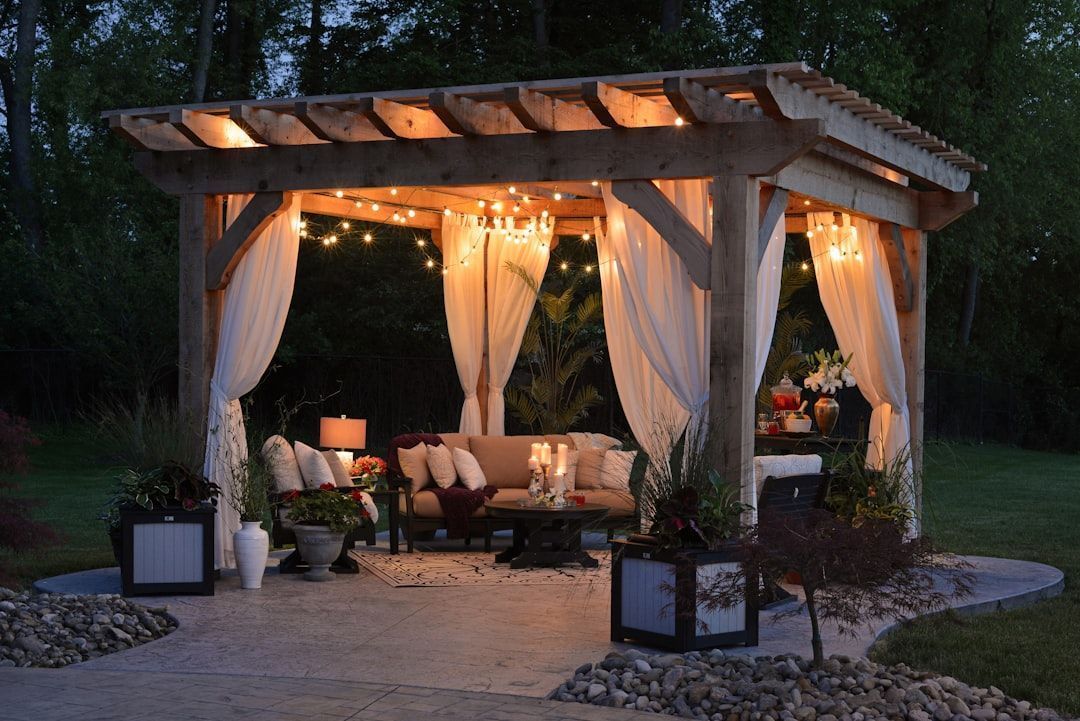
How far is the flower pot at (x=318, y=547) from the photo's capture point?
893cm

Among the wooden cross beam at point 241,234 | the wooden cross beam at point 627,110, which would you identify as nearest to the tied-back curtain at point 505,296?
the wooden cross beam at point 241,234

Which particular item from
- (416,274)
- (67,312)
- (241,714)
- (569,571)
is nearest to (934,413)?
(416,274)

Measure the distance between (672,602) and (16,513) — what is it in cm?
351

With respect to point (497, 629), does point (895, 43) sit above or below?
above

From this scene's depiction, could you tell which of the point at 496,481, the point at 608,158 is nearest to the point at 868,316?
the point at 608,158

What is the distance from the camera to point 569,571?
9.51m

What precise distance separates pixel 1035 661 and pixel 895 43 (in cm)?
→ 1270

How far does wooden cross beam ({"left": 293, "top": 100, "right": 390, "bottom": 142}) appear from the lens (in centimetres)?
858

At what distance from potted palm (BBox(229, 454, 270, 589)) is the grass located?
3.83m

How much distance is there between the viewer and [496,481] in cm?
1117

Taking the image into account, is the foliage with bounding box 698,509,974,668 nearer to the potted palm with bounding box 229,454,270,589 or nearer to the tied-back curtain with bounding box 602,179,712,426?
the tied-back curtain with bounding box 602,179,712,426

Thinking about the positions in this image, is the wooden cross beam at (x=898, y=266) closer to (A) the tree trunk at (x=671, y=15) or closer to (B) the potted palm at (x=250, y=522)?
(B) the potted palm at (x=250, y=522)

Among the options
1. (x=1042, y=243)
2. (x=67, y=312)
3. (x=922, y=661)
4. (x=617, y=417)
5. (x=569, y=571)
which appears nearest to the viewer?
(x=922, y=661)

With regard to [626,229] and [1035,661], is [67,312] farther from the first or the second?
[1035,661]
